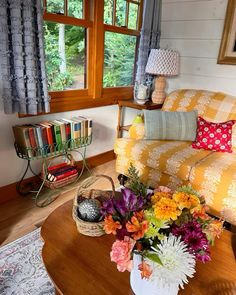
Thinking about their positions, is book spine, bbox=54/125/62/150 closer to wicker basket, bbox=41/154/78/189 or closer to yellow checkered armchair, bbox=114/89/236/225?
wicker basket, bbox=41/154/78/189

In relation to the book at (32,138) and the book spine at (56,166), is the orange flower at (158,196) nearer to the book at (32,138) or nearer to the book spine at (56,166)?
the book at (32,138)

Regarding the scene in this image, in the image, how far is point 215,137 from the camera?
1982 millimetres

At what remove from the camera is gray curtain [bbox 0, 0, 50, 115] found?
5.08 feet

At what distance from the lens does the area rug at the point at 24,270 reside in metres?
1.23

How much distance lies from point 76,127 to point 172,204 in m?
1.49

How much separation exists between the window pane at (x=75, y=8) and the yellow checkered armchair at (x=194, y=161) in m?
1.15

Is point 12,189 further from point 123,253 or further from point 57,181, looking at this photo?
point 123,253

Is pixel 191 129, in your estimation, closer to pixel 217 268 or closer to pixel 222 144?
pixel 222 144

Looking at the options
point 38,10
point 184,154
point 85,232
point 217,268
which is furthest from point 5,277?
point 38,10

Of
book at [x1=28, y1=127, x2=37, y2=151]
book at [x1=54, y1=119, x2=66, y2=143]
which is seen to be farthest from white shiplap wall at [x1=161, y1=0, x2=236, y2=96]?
book at [x1=28, y1=127, x2=37, y2=151]

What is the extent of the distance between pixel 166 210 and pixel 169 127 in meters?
1.46

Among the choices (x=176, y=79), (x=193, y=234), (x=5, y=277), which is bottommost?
(x=5, y=277)

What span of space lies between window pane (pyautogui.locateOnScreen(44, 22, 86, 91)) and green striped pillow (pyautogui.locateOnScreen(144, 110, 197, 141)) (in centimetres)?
77

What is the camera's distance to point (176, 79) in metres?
2.79
